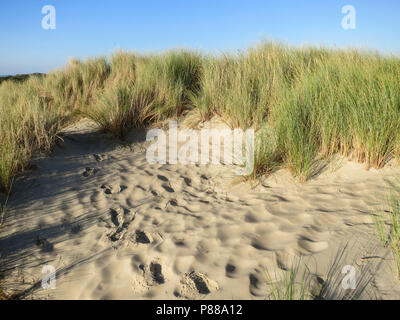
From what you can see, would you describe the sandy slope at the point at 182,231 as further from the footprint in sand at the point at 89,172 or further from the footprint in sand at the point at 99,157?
the footprint in sand at the point at 99,157

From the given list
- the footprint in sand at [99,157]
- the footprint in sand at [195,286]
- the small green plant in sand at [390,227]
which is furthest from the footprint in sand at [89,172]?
the small green plant in sand at [390,227]

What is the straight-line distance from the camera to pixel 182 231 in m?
2.70

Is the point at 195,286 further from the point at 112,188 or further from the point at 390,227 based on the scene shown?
the point at 112,188

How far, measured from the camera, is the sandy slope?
81.5 inches

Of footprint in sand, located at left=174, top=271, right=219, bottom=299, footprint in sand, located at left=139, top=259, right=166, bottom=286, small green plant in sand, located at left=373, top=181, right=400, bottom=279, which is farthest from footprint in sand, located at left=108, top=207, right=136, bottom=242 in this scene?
small green plant in sand, located at left=373, top=181, right=400, bottom=279

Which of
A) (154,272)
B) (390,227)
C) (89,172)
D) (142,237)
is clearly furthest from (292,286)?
(89,172)

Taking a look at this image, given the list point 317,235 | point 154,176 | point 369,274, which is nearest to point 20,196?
point 154,176

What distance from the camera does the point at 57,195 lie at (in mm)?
3289

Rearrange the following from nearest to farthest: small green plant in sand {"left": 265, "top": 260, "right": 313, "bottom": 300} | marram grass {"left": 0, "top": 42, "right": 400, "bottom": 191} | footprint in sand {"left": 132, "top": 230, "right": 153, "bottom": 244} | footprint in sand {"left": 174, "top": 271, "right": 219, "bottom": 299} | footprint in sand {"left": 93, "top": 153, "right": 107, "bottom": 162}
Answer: small green plant in sand {"left": 265, "top": 260, "right": 313, "bottom": 300} < footprint in sand {"left": 174, "top": 271, "right": 219, "bottom": 299} < footprint in sand {"left": 132, "top": 230, "right": 153, "bottom": 244} < marram grass {"left": 0, "top": 42, "right": 400, "bottom": 191} < footprint in sand {"left": 93, "top": 153, "right": 107, "bottom": 162}

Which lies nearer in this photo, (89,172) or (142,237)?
(142,237)

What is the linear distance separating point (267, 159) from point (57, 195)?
2447 millimetres

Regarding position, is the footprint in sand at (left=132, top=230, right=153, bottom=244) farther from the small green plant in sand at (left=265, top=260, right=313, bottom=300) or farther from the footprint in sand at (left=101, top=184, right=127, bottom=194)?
the small green plant in sand at (left=265, top=260, right=313, bottom=300)
